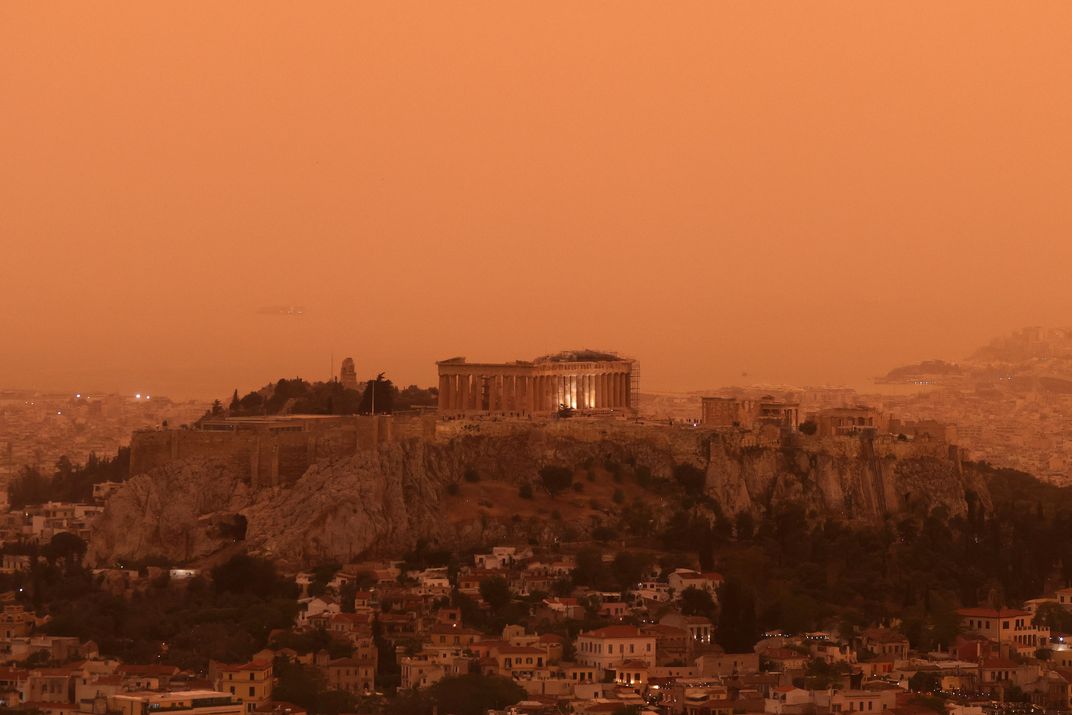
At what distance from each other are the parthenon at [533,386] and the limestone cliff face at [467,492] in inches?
183

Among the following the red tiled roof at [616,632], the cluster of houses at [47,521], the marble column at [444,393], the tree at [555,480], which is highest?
the marble column at [444,393]

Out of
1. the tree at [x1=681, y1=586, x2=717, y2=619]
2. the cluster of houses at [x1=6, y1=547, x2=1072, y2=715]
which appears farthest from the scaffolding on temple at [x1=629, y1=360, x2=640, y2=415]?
the tree at [x1=681, y1=586, x2=717, y2=619]

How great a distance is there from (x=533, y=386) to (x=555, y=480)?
7905 mm

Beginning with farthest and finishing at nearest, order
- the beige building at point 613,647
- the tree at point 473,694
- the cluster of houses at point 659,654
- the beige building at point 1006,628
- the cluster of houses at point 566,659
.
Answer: the beige building at point 1006,628, the beige building at point 613,647, the cluster of houses at point 659,654, the cluster of houses at point 566,659, the tree at point 473,694

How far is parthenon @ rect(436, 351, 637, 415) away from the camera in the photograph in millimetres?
83312

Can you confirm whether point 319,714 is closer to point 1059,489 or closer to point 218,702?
point 218,702

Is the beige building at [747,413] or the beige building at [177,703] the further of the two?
the beige building at [747,413]

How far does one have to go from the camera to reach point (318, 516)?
71.8 m

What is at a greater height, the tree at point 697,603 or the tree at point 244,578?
the tree at point 244,578

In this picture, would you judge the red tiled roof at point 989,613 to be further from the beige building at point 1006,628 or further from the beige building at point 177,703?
the beige building at point 177,703

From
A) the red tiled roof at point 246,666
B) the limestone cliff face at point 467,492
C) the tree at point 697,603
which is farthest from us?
the limestone cliff face at point 467,492

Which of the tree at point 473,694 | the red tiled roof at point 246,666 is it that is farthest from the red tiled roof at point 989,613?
the red tiled roof at point 246,666

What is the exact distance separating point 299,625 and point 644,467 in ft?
54.6

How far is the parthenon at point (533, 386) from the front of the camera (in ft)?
273
